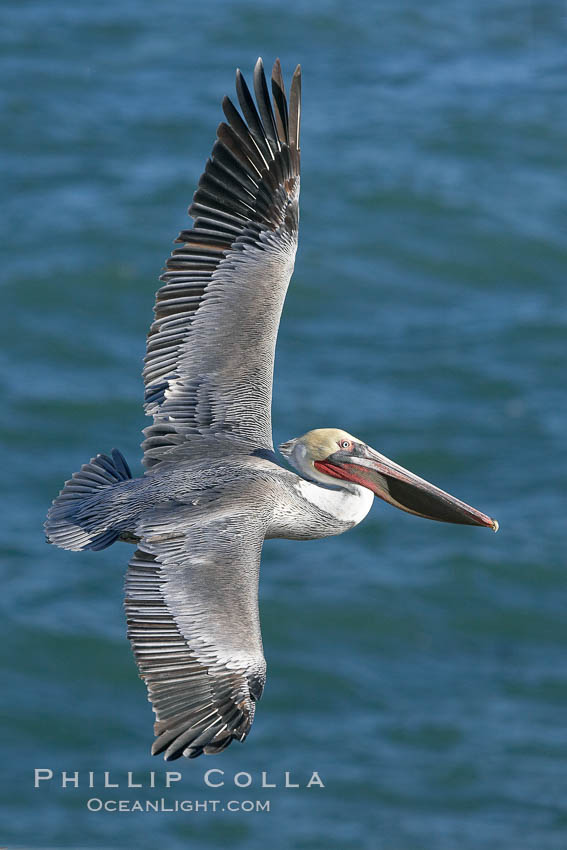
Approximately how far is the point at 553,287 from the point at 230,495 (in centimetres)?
1919

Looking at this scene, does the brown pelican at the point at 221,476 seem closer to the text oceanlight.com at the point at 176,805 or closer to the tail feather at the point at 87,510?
the tail feather at the point at 87,510

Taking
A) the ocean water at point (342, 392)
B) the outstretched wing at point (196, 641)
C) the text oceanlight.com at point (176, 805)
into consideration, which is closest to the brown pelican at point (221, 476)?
the outstretched wing at point (196, 641)

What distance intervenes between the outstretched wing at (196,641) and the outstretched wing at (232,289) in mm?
1296

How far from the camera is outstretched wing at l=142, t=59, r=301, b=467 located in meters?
9.36

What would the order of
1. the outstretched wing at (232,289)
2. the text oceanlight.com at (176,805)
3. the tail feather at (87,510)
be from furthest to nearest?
the text oceanlight.com at (176,805) < the outstretched wing at (232,289) < the tail feather at (87,510)

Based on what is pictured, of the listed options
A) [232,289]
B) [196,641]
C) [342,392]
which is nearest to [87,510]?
[196,641]

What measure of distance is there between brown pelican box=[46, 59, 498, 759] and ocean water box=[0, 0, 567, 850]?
11379 mm

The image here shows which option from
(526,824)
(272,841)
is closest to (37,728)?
(272,841)

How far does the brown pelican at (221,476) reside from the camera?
25.6ft

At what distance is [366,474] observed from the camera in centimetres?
923

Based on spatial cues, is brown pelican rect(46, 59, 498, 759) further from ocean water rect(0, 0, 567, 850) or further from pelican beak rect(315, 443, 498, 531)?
ocean water rect(0, 0, 567, 850)

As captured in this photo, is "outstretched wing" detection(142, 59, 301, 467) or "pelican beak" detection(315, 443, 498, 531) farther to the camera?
"outstretched wing" detection(142, 59, 301, 467)

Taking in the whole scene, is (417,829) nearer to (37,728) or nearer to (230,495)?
(37,728)

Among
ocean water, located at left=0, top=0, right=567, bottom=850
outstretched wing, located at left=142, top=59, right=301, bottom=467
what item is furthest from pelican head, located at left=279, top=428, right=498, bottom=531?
ocean water, located at left=0, top=0, right=567, bottom=850
